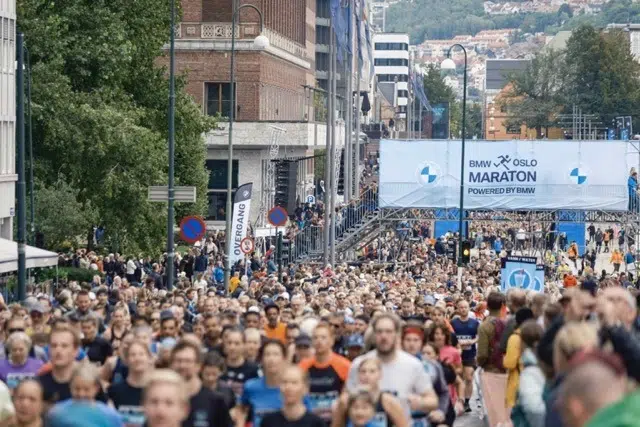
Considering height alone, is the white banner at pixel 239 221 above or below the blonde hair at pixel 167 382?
below

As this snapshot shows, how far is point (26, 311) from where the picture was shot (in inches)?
781

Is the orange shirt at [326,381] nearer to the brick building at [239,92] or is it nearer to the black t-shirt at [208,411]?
the black t-shirt at [208,411]

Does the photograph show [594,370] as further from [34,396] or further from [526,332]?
[526,332]

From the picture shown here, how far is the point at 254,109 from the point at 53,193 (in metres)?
37.9

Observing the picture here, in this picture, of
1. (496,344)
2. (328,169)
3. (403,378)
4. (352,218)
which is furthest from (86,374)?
(352,218)

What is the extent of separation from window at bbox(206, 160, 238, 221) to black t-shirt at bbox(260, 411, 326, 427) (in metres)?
71.7

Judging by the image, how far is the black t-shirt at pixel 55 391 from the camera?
12.4 meters

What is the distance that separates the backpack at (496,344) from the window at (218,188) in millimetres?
64354

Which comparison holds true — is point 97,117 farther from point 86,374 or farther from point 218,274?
point 86,374

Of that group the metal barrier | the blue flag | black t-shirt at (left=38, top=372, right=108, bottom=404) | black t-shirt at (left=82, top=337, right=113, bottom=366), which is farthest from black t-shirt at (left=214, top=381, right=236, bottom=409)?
the metal barrier

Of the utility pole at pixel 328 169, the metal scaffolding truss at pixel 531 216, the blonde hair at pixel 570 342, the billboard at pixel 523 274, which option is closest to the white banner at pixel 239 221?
the billboard at pixel 523 274

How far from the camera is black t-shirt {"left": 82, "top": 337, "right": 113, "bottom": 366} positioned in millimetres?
16156

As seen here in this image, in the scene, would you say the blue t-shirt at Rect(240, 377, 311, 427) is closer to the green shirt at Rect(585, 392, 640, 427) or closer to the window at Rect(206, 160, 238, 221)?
the green shirt at Rect(585, 392, 640, 427)

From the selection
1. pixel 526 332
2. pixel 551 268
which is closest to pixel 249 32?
pixel 551 268
